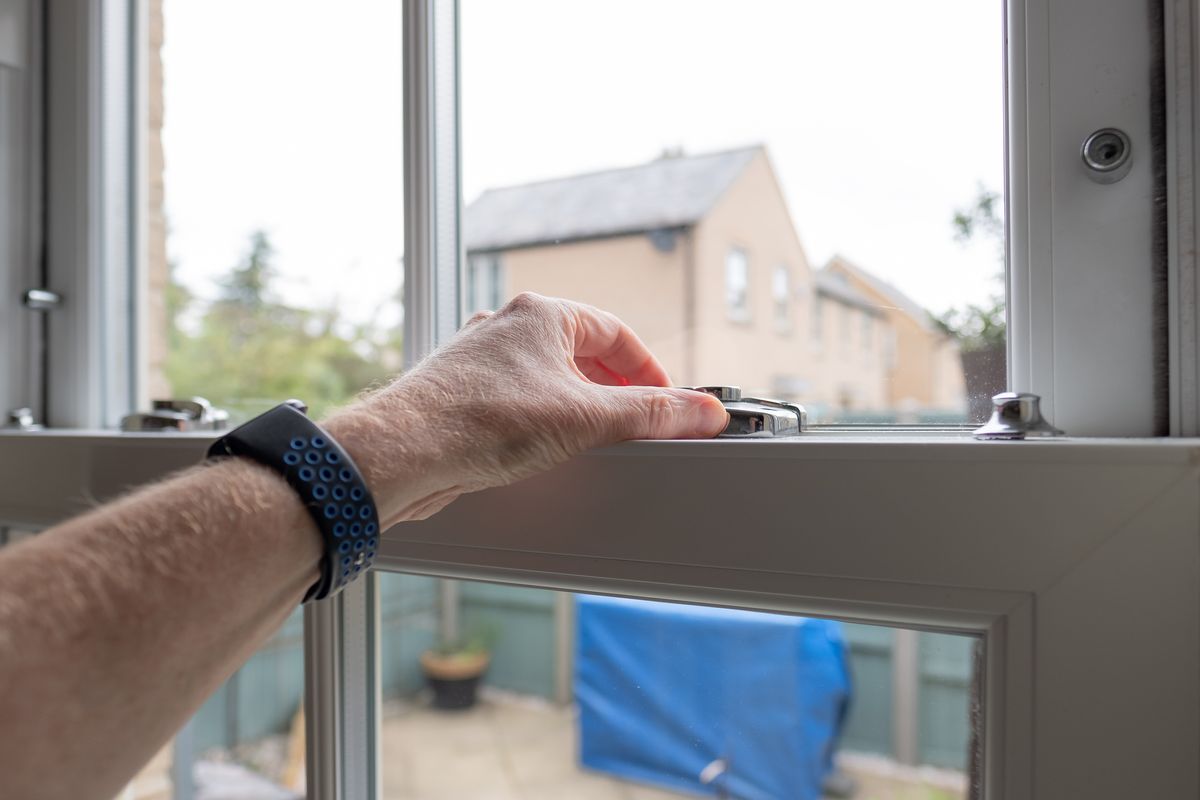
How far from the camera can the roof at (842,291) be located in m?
0.85

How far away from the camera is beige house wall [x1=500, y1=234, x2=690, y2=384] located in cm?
95

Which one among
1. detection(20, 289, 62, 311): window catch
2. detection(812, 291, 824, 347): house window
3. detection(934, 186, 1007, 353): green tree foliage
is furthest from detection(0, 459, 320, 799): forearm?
detection(812, 291, 824, 347): house window

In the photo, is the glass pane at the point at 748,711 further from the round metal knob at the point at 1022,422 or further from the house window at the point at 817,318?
the house window at the point at 817,318

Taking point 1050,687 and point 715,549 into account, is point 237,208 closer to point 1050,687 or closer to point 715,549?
point 715,549

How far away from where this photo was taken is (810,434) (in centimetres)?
65

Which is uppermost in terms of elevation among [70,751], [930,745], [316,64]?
[316,64]

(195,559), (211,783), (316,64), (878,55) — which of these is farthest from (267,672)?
(878,55)

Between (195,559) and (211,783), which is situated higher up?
(195,559)

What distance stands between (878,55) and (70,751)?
797 mm

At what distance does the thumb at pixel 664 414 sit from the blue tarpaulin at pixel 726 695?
0.46ft

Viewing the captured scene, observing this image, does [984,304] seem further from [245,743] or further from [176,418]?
[245,743]

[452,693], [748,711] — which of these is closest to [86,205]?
[748,711]

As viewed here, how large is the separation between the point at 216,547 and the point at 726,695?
1.47 ft

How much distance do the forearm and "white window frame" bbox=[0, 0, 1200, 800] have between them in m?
0.19
